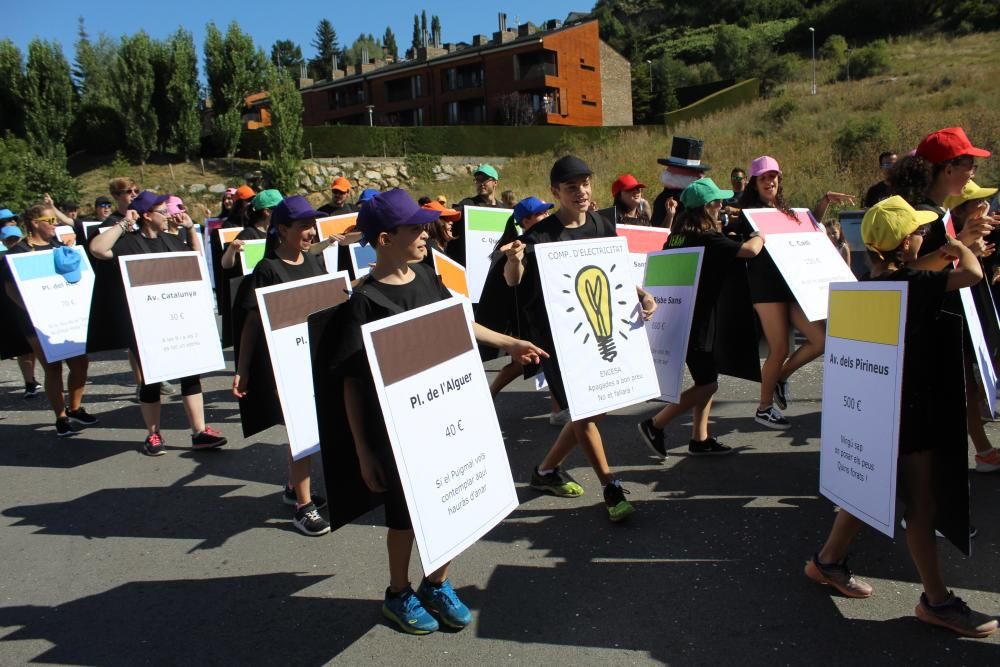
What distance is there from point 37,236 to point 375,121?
2465 inches

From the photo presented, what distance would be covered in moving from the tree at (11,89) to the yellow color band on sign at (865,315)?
4330 cm

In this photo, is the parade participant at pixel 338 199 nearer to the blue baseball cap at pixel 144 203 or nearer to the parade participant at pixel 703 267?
the blue baseball cap at pixel 144 203

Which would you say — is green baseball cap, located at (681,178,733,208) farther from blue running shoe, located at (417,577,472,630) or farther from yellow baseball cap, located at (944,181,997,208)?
blue running shoe, located at (417,577,472,630)

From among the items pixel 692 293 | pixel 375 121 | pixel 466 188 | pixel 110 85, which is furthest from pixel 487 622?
pixel 375 121

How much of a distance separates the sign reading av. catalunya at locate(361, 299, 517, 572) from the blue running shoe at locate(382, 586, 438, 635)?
1.60ft

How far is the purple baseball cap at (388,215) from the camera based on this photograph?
3127 mm

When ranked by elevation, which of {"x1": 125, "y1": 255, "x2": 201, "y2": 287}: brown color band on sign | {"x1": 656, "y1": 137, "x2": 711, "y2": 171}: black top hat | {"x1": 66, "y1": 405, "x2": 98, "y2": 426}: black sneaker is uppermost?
{"x1": 656, "y1": 137, "x2": 711, "y2": 171}: black top hat

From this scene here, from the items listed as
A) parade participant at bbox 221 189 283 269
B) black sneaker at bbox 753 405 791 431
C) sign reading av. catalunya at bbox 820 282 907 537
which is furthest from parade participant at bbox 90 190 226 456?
sign reading av. catalunya at bbox 820 282 907 537

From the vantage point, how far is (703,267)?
4965 mm

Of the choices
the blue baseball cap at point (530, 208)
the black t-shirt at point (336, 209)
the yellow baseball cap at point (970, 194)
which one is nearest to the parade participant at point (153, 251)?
the black t-shirt at point (336, 209)

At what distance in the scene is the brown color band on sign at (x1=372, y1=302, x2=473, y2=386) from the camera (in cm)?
284

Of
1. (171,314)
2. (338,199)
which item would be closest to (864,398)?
(171,314)

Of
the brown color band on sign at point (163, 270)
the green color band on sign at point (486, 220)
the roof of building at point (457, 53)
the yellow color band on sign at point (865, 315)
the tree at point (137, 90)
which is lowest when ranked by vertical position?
the yellow color band on sign at point (865, 315)

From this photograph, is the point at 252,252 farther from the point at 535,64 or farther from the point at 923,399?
the point at 535,64
